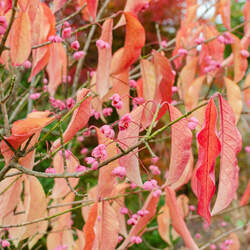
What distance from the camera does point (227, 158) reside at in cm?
47

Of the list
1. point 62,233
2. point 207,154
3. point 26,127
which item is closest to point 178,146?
point 207,154

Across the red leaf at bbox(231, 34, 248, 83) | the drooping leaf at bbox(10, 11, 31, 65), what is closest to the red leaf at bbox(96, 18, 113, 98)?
the drooping leaf at bbox(10, 11, 31, 65)

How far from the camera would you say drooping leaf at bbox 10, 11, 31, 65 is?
2.01 ft

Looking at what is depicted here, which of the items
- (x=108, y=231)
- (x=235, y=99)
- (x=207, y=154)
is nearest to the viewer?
(x=207, y=154)

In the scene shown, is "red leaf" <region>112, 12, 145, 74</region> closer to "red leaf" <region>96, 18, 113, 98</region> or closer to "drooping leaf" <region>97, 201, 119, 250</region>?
"red leaf" <region>96, 18, 113, 98</region>

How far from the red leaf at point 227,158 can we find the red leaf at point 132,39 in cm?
24

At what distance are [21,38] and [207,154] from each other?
0.38 metres

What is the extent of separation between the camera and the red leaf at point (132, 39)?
2.08ft

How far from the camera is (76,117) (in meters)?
0.49

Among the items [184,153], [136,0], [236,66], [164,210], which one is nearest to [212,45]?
[236,66]

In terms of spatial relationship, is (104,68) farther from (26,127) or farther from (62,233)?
(62,233)

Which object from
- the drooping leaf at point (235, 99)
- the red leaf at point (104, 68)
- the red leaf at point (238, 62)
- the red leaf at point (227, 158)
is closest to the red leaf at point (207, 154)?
the red leaf at point (227, 158)

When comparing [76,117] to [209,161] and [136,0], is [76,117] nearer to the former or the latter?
[209,161]

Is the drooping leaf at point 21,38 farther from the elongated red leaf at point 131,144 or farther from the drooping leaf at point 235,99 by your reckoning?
the drooping leaf at point 235,99
